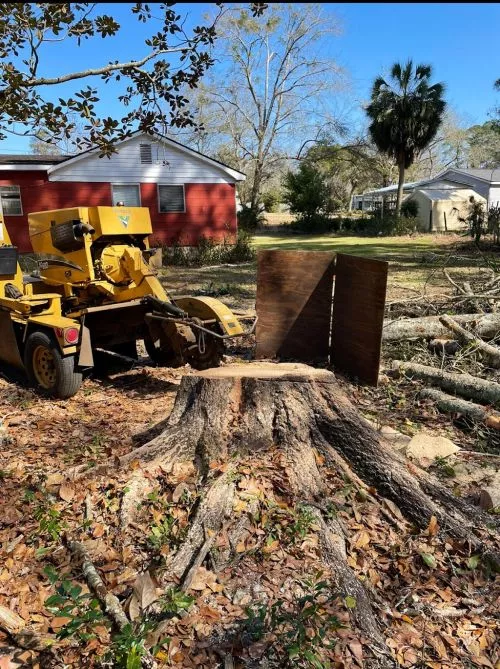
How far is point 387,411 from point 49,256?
13.2ft

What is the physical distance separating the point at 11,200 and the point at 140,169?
455cm

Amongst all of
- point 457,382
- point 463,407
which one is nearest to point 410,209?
point 457,382

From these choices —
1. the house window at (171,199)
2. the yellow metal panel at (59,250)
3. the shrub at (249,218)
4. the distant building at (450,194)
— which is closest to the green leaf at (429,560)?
the yellow metal panel at (59,250)

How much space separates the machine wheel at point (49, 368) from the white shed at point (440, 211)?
108ft

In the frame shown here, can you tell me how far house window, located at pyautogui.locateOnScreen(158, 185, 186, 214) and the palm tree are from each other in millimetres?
18339

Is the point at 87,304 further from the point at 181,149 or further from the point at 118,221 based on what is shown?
the point at 181,149

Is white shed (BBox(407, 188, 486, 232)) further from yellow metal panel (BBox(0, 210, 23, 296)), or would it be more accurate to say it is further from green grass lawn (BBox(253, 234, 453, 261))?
yellow metal panel (BBox(0, 210, 23, 296))

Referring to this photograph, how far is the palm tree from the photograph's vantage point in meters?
34.5

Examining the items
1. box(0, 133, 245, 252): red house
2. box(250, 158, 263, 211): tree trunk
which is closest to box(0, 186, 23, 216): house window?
box(0, 133, 245, 252): red house

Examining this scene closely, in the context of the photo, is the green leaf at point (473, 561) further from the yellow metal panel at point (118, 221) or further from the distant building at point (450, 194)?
the distant building at point (450, 194)

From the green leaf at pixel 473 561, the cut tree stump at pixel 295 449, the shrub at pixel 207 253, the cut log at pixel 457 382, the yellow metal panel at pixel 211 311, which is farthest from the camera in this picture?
the shrub at pixel 207 253

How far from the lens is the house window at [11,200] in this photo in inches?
735

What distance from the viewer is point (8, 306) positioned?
20.4ft

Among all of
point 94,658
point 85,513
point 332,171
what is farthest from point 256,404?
point 332,171
